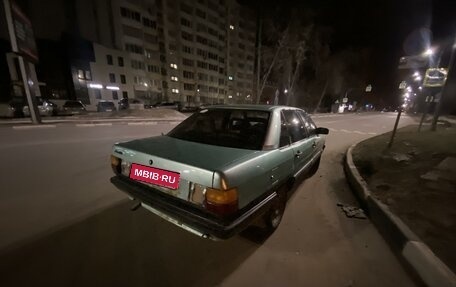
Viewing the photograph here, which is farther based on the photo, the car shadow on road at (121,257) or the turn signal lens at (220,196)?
the car shadow on road at (121,257)

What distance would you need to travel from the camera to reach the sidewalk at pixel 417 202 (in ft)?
7.63

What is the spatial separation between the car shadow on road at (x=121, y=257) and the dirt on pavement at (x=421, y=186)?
7.29 ft

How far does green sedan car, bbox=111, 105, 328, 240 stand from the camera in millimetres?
1978

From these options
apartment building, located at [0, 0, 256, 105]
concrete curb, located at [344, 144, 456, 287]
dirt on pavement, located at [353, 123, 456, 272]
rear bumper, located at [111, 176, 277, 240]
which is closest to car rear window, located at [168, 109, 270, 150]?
rear bumper, located at [111, 176, 277, 240]

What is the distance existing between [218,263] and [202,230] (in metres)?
0.65

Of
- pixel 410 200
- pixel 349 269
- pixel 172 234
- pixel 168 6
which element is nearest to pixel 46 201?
pixel 172 234

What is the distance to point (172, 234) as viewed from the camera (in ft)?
9.22

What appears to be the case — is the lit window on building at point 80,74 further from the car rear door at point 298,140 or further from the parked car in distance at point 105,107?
the car rear door at point 298,140

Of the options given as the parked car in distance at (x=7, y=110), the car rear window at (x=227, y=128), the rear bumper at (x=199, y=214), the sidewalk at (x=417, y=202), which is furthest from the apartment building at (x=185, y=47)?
the rear bumper at (x=199, y=214)

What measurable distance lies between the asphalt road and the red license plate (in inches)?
33.6

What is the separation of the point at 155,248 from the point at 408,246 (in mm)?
2940

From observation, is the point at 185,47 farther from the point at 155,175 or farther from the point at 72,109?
the point at 155,175

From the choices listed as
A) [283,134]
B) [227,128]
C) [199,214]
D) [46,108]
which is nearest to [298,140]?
[283,134]

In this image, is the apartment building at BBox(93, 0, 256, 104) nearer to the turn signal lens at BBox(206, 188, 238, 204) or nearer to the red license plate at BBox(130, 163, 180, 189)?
the red license plate at BBox(130, 163, 180, 189)
